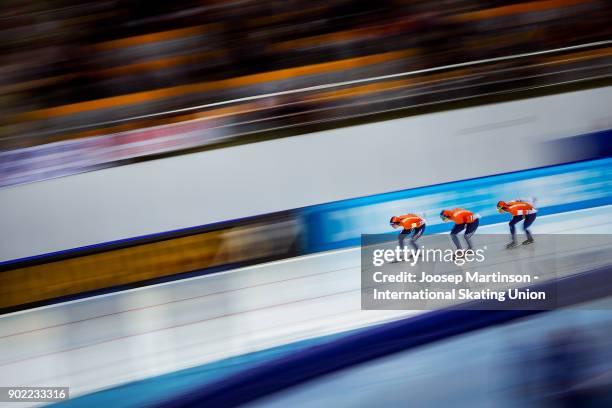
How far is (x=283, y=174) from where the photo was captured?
16.6 feet

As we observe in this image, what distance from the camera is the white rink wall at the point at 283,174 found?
479 centimetres

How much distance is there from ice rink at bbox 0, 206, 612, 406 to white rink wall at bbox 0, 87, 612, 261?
63 cm

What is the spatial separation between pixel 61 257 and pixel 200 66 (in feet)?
6.46

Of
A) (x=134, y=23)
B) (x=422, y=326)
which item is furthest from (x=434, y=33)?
(x=422, y=326)

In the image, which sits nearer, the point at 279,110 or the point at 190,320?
the point at 190,320

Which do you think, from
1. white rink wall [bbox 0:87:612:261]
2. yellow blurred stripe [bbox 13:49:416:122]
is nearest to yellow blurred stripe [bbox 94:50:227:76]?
yellow blurred stripe [bbox 13:49:416:122]

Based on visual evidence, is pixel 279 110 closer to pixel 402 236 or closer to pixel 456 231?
pixel 402 236

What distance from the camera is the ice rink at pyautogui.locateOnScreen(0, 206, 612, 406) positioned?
12.5 ft

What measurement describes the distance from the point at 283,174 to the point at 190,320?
1.45m

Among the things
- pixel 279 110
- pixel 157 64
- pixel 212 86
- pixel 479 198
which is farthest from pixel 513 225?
pixel 157 64

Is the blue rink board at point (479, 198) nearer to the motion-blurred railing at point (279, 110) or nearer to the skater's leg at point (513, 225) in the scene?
the skater's leg at point (513, 225)

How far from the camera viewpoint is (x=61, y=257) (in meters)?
4.72

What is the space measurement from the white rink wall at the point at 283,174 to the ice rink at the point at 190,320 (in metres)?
0.63

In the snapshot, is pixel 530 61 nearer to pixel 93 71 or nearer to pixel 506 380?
pixel 93 71
